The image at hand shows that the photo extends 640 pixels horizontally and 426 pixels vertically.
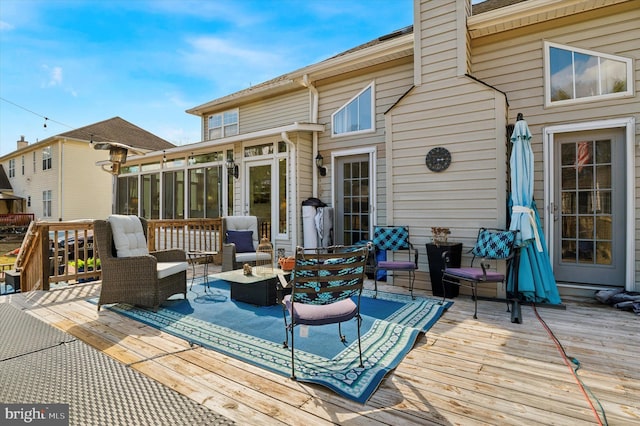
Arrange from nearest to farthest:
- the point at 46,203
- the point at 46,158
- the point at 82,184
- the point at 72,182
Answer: the point at 72,182, the point at 82,184, the point at 46,158, the point at 46,203

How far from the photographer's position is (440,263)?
4465 millimetres

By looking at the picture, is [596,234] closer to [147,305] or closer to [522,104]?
[522,104]

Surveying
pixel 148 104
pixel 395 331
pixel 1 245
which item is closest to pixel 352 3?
pixel 395 331

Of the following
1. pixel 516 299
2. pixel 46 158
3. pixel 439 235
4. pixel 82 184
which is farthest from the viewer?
pixel 46 158

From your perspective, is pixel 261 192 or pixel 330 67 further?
pixel 261 192

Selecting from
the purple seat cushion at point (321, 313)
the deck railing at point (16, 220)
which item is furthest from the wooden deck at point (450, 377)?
the deck railing at point (16, 220)

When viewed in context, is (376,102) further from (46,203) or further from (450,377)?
(46,203)

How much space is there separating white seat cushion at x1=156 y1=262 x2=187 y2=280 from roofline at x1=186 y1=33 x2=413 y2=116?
14.7 ft

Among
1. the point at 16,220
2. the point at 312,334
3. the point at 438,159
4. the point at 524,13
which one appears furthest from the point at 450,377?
the point at 16,220

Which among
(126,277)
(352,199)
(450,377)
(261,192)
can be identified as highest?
(261,192)

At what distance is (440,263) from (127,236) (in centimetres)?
408
